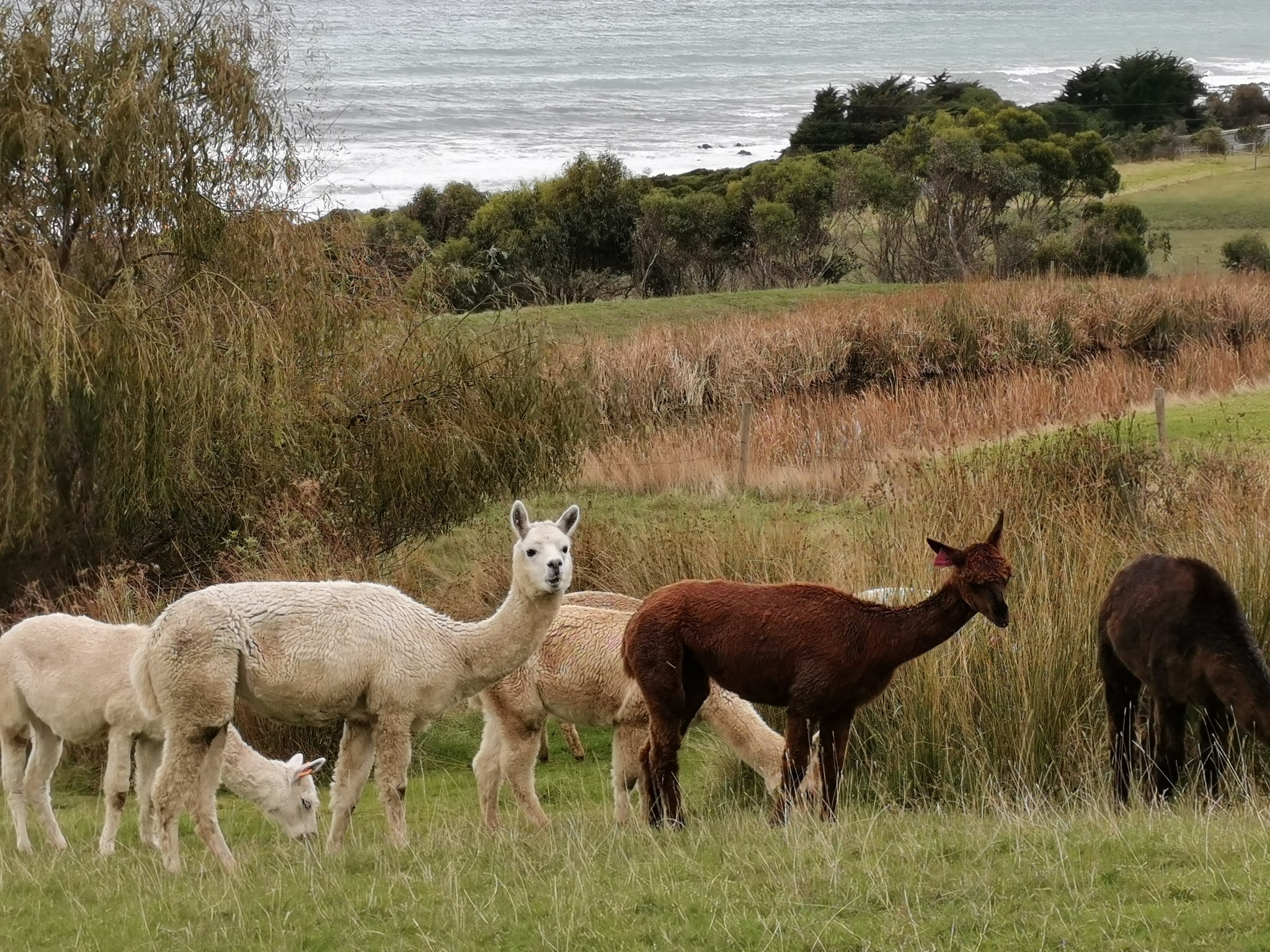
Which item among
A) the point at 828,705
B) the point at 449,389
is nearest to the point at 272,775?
the point at 828,705

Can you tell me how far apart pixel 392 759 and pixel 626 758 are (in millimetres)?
1747

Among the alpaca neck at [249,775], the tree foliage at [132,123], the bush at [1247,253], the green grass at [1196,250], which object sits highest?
the tree foliage at [132,123]

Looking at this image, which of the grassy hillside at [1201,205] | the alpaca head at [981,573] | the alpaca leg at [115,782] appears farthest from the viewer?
the grassy hillside at [1201,205]

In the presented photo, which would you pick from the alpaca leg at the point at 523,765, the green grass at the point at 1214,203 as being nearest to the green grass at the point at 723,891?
the alpaca leg at the point at 523,765

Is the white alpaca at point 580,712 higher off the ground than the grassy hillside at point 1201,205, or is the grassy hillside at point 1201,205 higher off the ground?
the white alpaca at point 580,712

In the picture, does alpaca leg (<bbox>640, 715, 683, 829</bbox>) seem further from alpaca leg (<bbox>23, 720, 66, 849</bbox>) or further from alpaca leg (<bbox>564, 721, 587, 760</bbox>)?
alpaca leg (<bbox>23, 720, 66, 849</bbox>)

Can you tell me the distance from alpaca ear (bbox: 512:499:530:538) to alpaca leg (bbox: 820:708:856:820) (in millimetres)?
2004

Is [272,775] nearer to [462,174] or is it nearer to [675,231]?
[675,231]

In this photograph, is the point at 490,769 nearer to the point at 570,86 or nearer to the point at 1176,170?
the point at 1176,170

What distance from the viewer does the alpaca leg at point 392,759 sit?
885cm

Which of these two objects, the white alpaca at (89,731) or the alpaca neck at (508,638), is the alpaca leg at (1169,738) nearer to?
the alpaca neck at (508,638)

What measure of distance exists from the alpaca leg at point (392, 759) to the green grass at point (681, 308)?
2074cm

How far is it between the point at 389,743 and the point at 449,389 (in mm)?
8307

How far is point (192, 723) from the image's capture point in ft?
28.3
